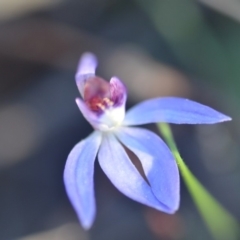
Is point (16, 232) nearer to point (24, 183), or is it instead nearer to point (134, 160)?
point (24, 183)

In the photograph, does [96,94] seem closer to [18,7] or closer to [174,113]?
[174,113]

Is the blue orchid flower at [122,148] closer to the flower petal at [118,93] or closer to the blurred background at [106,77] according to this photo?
the flower petal at [118,93]

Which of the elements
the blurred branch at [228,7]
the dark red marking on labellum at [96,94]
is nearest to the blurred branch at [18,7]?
the blurred branch at [228,7]

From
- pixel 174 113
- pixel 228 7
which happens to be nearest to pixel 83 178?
pixel 174 113

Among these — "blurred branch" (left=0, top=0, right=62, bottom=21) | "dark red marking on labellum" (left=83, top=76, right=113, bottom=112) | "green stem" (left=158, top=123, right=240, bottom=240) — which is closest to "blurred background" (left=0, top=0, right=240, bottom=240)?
"blurred branch" (left=0, top=0, right=62, bottom=21)

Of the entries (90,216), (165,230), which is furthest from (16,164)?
(90,216)

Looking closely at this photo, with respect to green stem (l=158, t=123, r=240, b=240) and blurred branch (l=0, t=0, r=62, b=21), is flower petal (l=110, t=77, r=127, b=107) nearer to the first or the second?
green stem (l=158, t=123, r=240, b=240)
